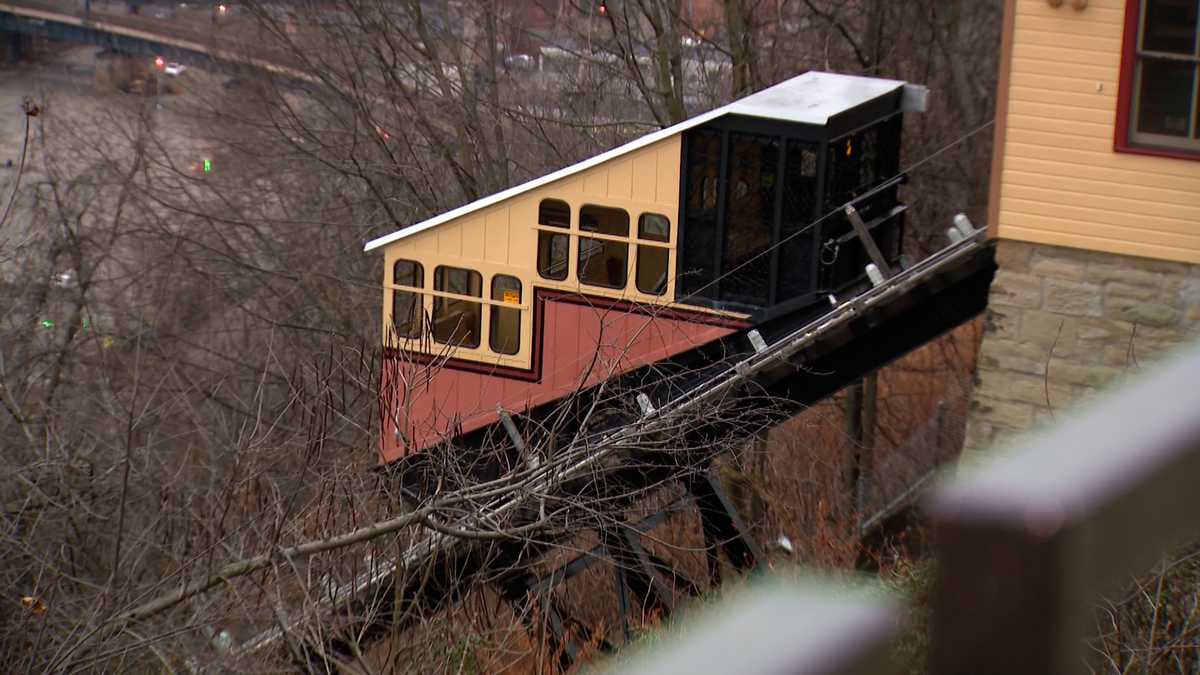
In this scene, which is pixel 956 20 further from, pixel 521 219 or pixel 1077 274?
pixel 1077 274

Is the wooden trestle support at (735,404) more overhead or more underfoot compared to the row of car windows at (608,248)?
more underfoot

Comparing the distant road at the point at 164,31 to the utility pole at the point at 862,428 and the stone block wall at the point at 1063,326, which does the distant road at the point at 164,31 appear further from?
the stone block wall at the point at 1063,326

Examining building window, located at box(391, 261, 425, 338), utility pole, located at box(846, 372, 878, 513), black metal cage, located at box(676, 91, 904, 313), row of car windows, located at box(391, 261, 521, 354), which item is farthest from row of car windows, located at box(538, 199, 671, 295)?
utility pole, located at box(846, 372, 878, 513)

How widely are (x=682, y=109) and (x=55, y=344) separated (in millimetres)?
8610

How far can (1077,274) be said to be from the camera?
10656 mm

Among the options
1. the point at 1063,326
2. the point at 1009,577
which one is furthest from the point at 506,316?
the point at 1009,577

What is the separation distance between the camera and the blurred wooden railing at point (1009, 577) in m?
0.75

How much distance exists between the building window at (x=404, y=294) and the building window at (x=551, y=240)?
51.9 inches

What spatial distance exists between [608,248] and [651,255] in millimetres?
424

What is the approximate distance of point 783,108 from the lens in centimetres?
1343

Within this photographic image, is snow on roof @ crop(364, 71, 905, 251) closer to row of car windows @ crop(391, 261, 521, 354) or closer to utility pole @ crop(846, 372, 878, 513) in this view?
row of car windows @ crop(391, 261, 521, 354)

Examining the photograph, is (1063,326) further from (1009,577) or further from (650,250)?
(1009,577)

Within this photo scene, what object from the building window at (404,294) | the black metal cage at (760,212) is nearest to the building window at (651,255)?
the black metal cage at (760,212)

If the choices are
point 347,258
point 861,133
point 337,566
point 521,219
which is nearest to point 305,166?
point 347,258
